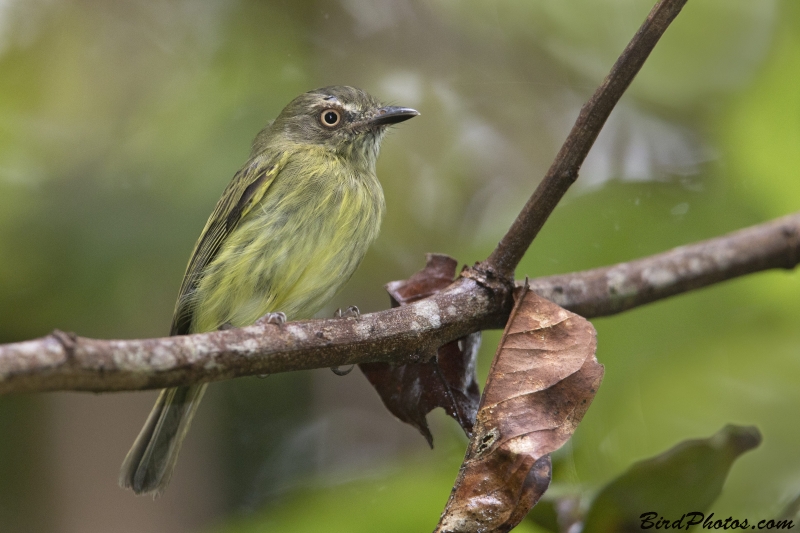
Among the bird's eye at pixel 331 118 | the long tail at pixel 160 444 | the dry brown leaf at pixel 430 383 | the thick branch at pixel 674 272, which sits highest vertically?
the bird's eye at pixel 331 118

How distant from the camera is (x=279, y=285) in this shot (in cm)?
305

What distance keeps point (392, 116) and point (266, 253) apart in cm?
94

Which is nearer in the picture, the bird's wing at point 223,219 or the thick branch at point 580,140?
the thick branch at point 580,140

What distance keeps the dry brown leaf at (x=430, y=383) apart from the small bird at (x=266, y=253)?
0.60 metres

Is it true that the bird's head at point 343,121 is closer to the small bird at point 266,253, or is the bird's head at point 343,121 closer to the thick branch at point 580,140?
the small bird at point 266,253

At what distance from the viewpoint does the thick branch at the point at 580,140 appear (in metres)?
1.90

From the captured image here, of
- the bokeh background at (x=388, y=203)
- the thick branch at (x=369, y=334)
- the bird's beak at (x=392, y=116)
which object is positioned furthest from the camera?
the bird's beak at (x=392, y=116)

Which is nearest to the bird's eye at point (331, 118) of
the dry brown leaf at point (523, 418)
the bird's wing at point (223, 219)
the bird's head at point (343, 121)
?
the bird's head at point (343, 121)

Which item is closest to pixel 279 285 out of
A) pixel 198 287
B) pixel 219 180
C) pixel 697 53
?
pixel 198 287

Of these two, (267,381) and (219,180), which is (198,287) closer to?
(219,180)

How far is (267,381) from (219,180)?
51.0 inches

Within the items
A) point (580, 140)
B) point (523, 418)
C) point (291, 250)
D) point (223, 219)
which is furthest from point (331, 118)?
point (523, 418)

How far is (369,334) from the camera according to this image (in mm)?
2057

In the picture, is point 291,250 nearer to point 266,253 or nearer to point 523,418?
point 266,253
